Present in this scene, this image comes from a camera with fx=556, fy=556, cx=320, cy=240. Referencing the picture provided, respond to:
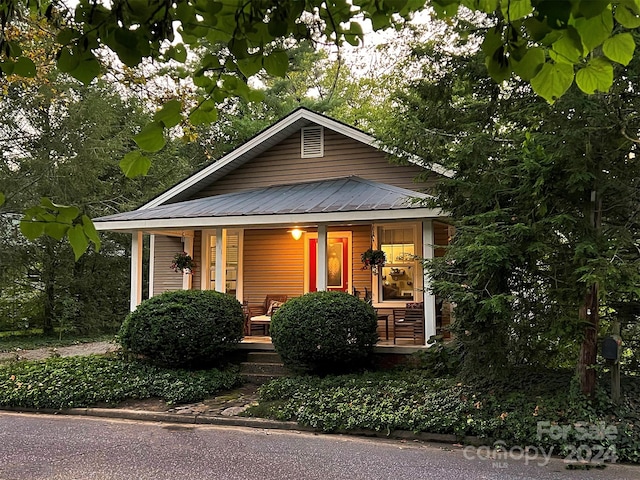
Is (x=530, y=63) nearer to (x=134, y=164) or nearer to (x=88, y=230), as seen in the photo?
(x=134, y=164)

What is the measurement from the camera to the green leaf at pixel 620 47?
1.48 metres

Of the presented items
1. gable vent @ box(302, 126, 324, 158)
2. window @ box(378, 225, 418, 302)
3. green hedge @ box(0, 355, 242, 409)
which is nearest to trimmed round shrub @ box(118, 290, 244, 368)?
green hedge @ box(0, 355, 242, 409)

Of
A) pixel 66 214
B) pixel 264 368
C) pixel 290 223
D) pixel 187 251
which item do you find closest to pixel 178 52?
pixel 66 214

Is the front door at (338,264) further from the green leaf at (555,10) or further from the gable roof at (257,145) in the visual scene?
the green leaf at (555,10)

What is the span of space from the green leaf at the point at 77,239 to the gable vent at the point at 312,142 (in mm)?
11205

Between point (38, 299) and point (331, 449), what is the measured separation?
14.5m

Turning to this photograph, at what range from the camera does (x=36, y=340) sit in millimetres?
15984

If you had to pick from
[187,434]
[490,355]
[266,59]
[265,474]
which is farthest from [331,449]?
[266,59]

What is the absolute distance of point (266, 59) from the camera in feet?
5.97

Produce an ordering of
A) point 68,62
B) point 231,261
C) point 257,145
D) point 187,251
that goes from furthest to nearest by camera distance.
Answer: point 187,251
point 231,261
point 257,145
point 68,62

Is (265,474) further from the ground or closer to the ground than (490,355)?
closer to the ground

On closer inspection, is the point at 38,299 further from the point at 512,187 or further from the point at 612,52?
the point at 612,52

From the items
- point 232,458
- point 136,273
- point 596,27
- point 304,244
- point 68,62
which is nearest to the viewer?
point 596,27

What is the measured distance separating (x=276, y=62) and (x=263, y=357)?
893 centimetres
